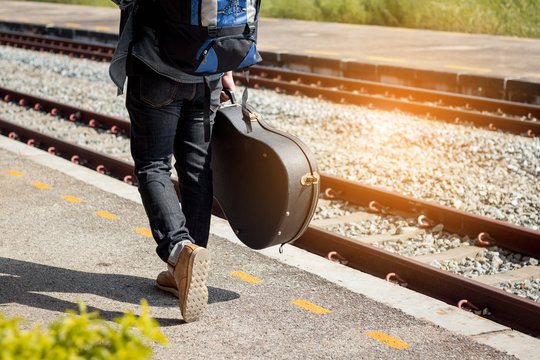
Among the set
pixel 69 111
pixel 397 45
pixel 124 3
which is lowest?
pixel 69 111

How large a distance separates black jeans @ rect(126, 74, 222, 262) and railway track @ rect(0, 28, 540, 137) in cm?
662

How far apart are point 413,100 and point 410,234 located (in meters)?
6.84

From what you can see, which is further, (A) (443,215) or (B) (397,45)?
(B) (397,45)

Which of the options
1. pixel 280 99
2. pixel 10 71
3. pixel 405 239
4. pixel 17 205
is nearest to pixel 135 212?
pixel 17 205

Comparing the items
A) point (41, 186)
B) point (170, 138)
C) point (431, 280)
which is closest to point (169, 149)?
point (170, 138)

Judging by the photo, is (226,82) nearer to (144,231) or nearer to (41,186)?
(144,231)

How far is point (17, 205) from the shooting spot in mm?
6152

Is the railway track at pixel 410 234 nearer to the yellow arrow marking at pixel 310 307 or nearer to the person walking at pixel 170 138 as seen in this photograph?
the yellow arrow marking at pixel 310 307

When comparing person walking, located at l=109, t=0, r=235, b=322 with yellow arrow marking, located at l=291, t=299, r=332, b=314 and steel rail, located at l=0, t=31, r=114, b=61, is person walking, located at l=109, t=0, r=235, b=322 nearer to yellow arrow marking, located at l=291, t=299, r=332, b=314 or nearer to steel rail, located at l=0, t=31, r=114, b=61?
yellow arrow marking, located at l=291, t=299, r=332, b=314

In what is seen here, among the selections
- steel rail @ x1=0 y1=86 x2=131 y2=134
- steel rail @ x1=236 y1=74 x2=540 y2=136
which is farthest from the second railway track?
steel rail @ x1=236 y1=74 x2=540 y2=136

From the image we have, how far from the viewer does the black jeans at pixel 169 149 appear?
3.97 meters

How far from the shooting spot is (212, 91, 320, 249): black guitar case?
13.1 feet

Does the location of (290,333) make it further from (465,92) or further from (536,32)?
(536,32)

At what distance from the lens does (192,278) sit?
12.6 feet
